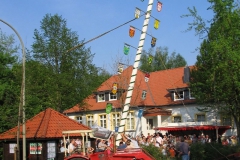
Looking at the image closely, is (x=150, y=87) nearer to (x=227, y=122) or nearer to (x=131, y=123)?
(x=131, y=123)

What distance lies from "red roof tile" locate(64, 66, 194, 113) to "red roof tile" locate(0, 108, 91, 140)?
1638cm

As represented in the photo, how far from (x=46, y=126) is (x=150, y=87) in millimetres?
26057

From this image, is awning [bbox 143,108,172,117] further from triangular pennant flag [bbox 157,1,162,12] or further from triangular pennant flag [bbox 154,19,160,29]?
triangular pennant flag [bbox 157,1,162,12]

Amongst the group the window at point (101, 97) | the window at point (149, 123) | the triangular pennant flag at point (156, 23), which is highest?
the triangular pennant flag at point (156, 23)

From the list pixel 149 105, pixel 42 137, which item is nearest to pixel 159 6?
pixel 42 137

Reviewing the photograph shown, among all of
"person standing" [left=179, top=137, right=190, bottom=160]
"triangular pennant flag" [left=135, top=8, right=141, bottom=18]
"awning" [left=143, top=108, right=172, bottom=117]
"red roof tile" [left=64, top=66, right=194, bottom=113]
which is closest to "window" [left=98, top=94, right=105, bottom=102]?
"red roof tile" [left=64, top=66, right=194, bottom=113]

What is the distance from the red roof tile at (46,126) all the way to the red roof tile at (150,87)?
16.4 metres

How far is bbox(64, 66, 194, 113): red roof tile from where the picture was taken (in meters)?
44.7

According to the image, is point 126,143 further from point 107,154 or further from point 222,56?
point 222,56

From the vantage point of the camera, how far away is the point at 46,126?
950 inches

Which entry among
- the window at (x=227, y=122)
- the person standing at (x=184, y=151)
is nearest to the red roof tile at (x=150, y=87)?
the window at (x=227, y=122)

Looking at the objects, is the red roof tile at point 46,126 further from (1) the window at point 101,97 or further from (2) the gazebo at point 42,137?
(1) the window at point 101,97

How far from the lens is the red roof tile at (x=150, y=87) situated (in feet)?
147

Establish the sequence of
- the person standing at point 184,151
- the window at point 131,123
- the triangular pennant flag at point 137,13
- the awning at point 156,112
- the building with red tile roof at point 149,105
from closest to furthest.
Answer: the triangular pennant flag at point 137,13, the person standing at point 184,151, the building with red tile roof at point 149,105, the awning at point 156,112, the window at point 131,123
